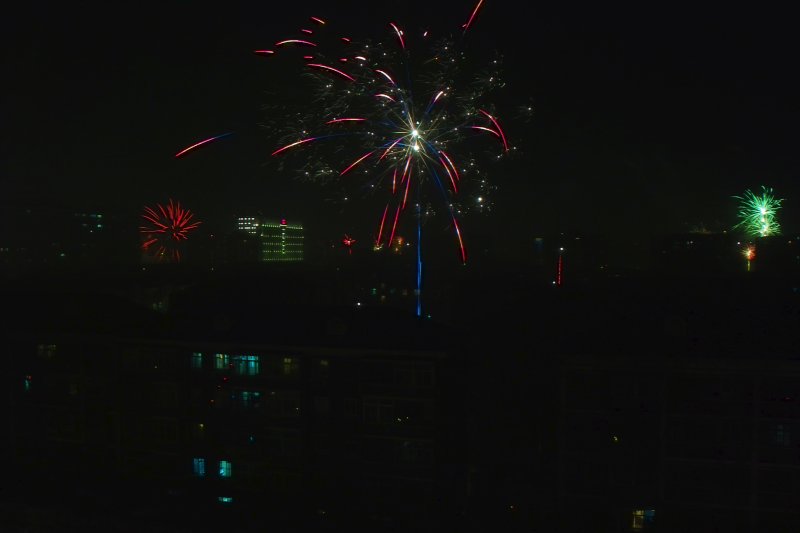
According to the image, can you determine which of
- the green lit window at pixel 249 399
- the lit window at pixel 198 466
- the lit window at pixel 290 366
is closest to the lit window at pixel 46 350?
the lit window at pixel 198 466

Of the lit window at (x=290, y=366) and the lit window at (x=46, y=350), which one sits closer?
the lit window at (x=290, y=366)

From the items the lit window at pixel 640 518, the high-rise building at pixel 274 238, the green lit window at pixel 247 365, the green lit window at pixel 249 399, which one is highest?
the high-rise building at pixel 274 238

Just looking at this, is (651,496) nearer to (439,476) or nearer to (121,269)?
(439,476)

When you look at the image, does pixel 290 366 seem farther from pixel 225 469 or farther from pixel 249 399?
pixel 225 469

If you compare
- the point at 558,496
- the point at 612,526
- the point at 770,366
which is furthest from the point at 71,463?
the point at 770,366

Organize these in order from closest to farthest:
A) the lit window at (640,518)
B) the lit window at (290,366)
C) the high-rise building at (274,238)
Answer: the lit window at (640,518) < the lit window at (290,366) < the high-rise building at (274,238)

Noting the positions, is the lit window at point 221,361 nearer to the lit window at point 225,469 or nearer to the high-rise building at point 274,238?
the lit window at point 225,469

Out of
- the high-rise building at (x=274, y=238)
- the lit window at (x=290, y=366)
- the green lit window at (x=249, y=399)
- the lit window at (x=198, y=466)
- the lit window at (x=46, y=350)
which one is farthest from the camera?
the high-rise building at (x=274, y=238)
